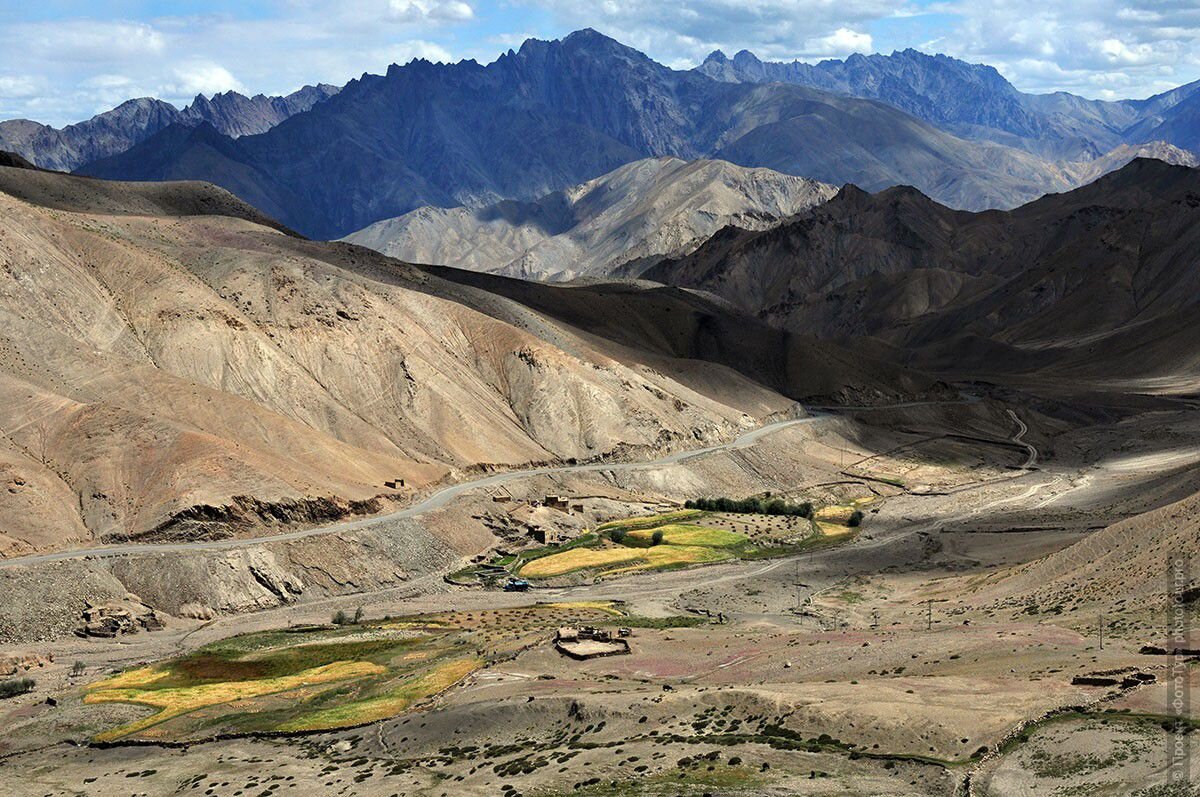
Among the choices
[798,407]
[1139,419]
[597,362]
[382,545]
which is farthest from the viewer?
[1139,419]

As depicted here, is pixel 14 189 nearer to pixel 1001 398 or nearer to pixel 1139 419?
pixel 1001 398

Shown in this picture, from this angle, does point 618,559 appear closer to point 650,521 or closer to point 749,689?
point 650,521

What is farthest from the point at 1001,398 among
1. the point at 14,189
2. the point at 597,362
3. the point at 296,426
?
the point at 14,189

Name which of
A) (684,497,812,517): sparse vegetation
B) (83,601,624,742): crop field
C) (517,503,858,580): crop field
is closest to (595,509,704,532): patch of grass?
(517,503,858,580): crop field

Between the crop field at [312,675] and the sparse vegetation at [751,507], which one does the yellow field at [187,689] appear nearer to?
the crop field at [312,675]

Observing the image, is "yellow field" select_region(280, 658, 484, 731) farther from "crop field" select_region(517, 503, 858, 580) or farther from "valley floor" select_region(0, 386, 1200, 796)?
"crop field" select_region(517, 503, 858, 580)

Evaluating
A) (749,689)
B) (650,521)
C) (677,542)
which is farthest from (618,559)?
(749,689)
